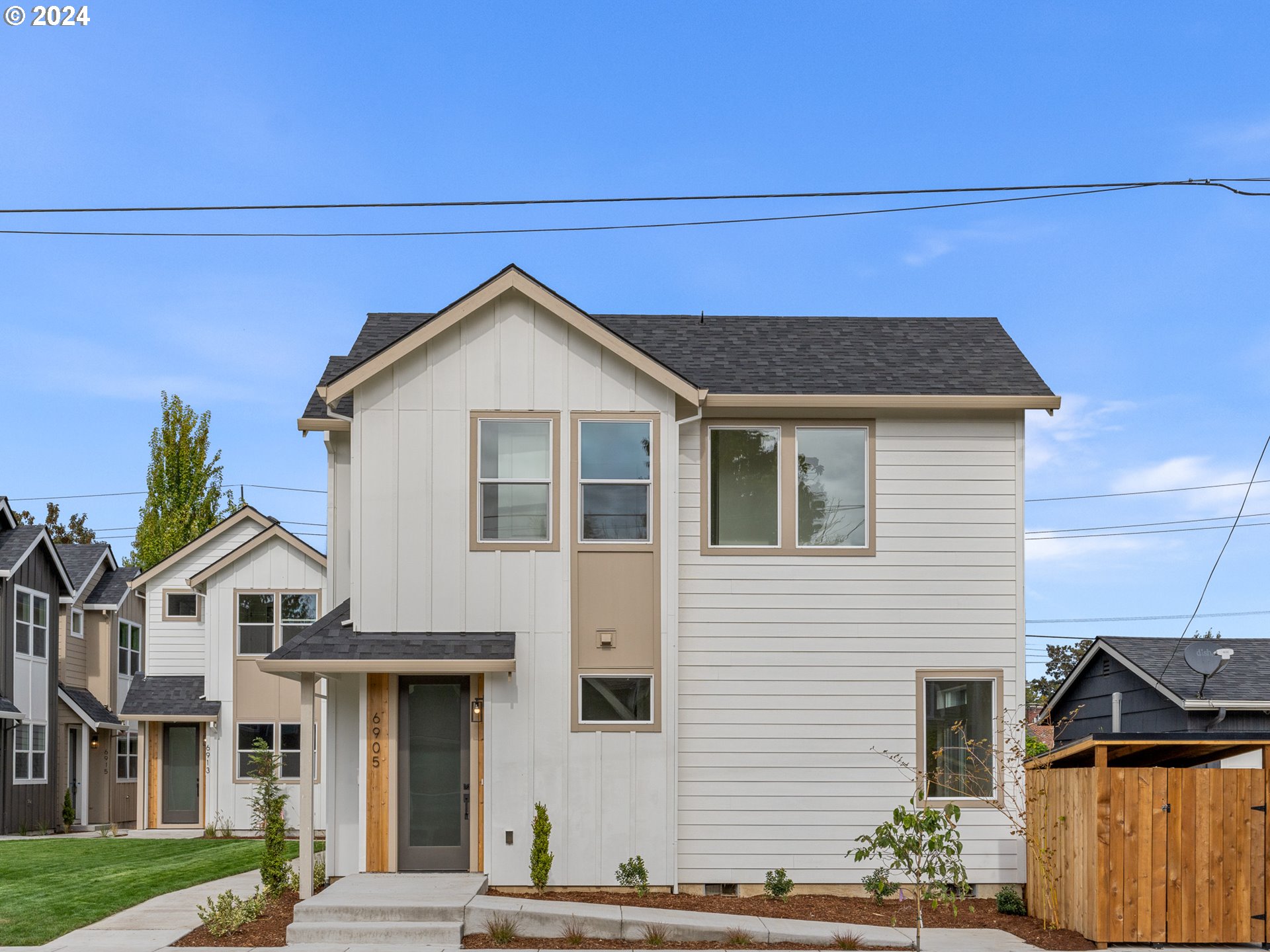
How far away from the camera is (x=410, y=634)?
1466 centimetres

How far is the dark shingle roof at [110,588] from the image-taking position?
34.6 m

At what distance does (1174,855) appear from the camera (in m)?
11.9

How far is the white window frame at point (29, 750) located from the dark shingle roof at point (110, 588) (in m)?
4.74

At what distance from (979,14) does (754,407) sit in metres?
6.37

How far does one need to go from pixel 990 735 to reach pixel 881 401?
4150 mm

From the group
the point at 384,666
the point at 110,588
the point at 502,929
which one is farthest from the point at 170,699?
the point at 502,929

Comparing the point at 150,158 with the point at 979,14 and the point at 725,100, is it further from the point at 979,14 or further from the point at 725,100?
the point at 979,14

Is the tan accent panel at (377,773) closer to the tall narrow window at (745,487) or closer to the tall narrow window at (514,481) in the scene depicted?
the tall narrow window at (514,481)

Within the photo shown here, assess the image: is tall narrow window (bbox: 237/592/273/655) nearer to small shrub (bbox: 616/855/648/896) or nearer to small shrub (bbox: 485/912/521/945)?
small shrub (bbox: 616/855/648/896)

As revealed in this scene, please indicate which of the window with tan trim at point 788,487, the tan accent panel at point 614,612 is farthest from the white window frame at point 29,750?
the window with tan trim at point 788,487

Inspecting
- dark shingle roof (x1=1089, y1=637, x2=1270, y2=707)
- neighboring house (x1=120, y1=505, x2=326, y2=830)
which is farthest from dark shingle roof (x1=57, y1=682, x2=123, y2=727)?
dark shingle roof (x1=1089, y1=637, x2=1270, y2=707)

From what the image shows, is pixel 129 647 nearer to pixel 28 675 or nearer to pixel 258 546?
pixel 28 675

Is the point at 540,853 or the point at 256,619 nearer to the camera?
the point at 540,853

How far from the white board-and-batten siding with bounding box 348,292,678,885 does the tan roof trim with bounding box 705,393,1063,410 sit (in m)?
0.86
